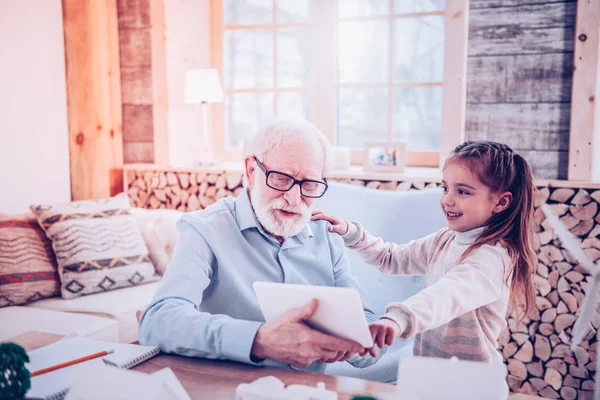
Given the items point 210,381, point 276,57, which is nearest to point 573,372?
point 210,381

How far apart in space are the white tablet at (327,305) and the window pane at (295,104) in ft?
8.01

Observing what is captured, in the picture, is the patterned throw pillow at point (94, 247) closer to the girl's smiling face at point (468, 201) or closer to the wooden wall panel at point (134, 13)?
the wooden wall panel at point (134, 13)

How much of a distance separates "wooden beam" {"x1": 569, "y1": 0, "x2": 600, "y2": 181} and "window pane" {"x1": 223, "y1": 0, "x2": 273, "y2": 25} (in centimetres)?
187

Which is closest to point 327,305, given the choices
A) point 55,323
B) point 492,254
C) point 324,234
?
point 492,254

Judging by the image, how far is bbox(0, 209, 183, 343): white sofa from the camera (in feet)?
6.95

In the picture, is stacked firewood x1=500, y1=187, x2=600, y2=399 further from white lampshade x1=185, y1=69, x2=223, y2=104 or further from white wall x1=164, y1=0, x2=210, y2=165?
white wall x1=164, y1=0, x2=210, y2=165

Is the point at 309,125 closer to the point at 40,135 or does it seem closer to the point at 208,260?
the point at 208,260

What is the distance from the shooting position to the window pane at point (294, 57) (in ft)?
10.9

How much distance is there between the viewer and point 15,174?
9.43ft

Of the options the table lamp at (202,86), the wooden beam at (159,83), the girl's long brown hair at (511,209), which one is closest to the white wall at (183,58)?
the wooden beam at (159,83)

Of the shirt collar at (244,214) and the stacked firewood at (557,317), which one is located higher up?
the shirt collar at (244,214)

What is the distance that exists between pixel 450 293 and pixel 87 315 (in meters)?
1.73

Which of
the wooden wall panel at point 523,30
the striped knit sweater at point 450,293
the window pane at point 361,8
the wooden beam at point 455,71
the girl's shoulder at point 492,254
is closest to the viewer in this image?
the striped knit sweater at point 450,293

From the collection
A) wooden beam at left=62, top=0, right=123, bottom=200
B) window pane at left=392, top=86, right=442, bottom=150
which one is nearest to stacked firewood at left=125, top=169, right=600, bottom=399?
window pane at left=392, top=86, right=442, bottom=150
